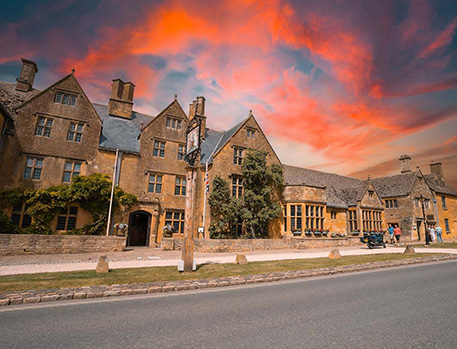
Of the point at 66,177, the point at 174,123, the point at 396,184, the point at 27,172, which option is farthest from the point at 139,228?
the point at 396,184

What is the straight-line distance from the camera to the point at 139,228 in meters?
22.4

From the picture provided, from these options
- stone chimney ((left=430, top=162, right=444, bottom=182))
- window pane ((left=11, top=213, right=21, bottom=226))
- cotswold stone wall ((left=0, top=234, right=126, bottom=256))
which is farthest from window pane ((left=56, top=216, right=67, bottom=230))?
stone chimney ((left=430, top=162, right=444, bottom=182))

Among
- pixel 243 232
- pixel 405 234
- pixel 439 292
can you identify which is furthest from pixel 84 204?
pixel 405 234

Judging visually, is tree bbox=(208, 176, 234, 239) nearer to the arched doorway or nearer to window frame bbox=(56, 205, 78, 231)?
the arched doorway

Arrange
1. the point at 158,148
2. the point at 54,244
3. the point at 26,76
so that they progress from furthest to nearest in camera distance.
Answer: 1. the point at 158,148
2. the point at 26,76
3. the point at 54,244

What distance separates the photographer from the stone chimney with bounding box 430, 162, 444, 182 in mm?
43406

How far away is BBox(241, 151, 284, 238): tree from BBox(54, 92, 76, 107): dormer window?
52.6ft

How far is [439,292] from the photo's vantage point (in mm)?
7258

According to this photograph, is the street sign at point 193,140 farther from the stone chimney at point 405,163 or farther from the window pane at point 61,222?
the stone chimney at point 405,163

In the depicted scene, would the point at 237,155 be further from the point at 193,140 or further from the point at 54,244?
the point at 54,244

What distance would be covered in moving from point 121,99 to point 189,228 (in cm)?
2084

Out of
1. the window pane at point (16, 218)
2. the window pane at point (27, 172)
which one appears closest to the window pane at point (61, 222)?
the window pane at point (16, 218)

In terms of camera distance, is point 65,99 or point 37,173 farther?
point 65,99

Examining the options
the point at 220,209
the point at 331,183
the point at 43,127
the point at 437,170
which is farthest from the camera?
the point at 437,170
